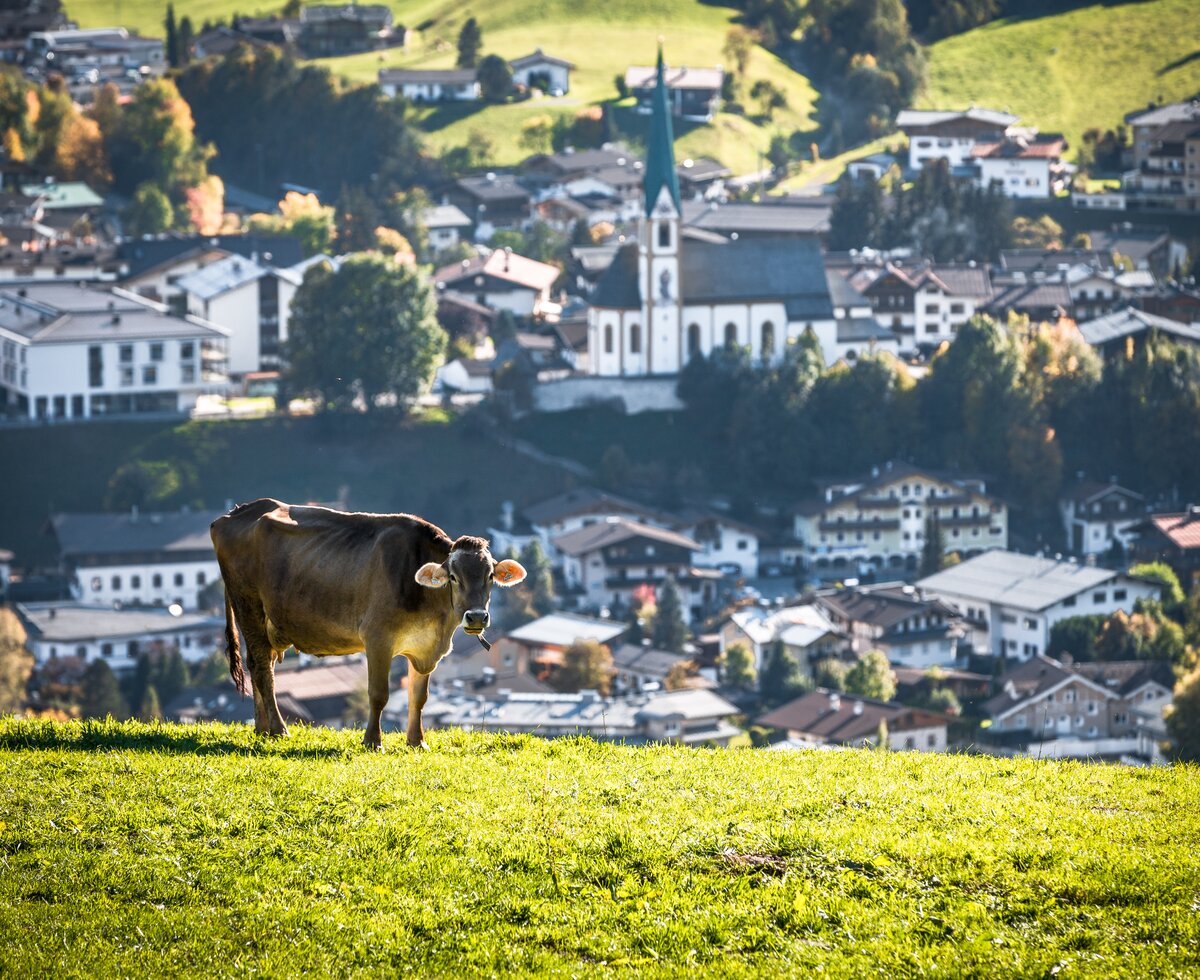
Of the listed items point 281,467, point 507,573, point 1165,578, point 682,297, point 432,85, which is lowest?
point 1165,578

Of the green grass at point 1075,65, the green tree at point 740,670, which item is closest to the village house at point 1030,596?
the green tree at point 740,670

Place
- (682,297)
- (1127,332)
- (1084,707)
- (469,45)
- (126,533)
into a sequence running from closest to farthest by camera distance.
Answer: (1084,707) < (126,533) < (682,297) < (1127,332) < (469,45)

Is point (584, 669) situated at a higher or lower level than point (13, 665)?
lower

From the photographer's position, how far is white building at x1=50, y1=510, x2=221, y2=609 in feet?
216

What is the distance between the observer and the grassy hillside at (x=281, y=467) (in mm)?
68875

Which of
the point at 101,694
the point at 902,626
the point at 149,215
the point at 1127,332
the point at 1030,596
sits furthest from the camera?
the point at 149,215

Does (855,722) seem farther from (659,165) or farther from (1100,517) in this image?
(659,165)

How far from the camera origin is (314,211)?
99812mm

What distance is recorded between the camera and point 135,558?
65875mm

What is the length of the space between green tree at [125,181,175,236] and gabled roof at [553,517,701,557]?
1377 inches

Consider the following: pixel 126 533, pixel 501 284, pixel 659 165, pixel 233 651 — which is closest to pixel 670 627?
pixel 126 533

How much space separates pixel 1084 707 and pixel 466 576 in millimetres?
46537

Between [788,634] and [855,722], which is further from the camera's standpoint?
[788,634]

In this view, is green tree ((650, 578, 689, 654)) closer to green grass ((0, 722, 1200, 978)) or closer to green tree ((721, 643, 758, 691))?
green tree ((721, 643, 758, 691))
